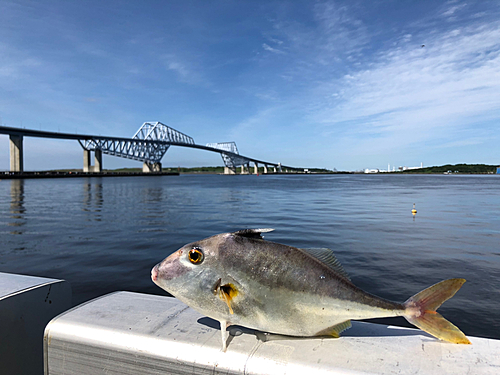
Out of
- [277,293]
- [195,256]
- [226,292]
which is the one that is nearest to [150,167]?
[195,256]

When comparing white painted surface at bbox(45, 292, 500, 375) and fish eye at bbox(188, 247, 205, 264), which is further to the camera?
fish eye at bbox(188, 247, 205, 264)

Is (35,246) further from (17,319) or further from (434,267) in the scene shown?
(434,267)

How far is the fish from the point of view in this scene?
5.90 feet

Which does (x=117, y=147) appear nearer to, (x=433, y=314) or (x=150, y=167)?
(x=150, y=167)

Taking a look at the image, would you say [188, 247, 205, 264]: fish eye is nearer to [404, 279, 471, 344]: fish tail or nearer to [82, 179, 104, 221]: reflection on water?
[404, 279, 471, 344]: fish tail

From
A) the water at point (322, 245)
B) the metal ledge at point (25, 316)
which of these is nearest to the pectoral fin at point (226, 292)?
the metal ledge at point (25, 316)

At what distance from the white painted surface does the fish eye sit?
46 cm

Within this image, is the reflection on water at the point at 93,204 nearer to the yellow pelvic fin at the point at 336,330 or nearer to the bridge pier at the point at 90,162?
the yellow pelvic fin at the point at 336,330

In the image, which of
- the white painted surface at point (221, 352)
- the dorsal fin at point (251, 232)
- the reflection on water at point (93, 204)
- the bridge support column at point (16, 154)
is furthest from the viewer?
the bridge support column at point (16, 154)

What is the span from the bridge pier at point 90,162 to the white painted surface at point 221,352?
116 metres

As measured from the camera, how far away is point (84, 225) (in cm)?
1469

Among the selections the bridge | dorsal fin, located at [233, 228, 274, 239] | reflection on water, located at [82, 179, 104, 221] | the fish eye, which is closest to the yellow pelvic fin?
dorsal fin, located at [233, 228, 274, 239]

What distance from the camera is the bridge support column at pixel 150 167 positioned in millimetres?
135250

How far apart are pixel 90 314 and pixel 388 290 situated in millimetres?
5578
